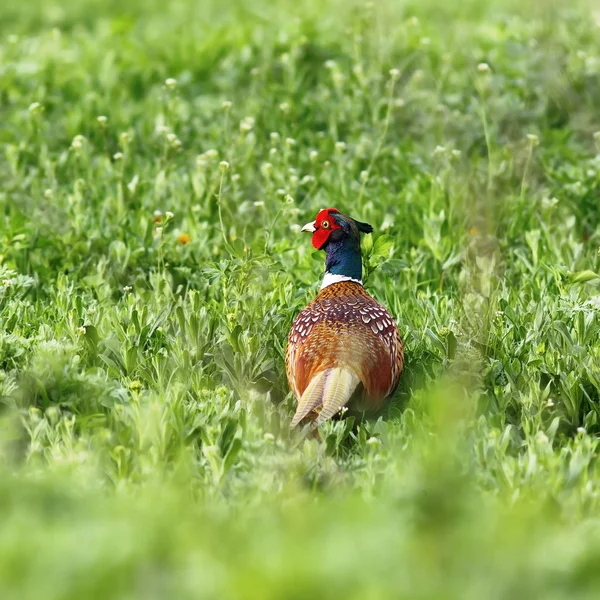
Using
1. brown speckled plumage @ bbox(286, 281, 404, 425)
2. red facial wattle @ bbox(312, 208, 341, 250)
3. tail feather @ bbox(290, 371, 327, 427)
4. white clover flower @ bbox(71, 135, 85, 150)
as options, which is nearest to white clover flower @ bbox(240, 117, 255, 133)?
white clover flower @ bbox(71, 135, 85, 150)

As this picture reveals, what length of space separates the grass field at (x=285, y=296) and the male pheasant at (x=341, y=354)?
0.43 ft

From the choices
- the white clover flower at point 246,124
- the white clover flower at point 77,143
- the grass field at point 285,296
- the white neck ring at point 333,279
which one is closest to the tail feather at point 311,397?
the grass field at point 285,296

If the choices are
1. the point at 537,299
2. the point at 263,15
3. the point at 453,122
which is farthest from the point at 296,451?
the point at 263,15

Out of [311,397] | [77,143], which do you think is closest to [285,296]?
[311,397]

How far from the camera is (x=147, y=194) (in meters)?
6.44

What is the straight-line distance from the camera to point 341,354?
14.0ft

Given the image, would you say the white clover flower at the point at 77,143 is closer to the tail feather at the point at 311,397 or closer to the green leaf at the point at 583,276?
the tail feather at the point at 311,397

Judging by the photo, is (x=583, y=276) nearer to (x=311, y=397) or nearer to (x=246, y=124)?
(x=311, y=397)

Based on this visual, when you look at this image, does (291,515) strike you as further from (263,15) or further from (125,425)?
(263,15)

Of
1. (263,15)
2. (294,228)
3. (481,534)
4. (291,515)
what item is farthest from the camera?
(263,15)

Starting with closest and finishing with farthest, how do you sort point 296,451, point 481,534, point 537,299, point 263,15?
point 481,534, point 296,451, point 537,299, point 263,15

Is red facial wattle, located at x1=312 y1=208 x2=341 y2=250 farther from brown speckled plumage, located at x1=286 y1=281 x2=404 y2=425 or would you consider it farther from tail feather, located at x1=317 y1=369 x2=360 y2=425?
tail feather, located at x1=317 y1=369 x2=360 y2=425

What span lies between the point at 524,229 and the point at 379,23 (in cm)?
234

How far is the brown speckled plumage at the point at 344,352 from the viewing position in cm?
420
